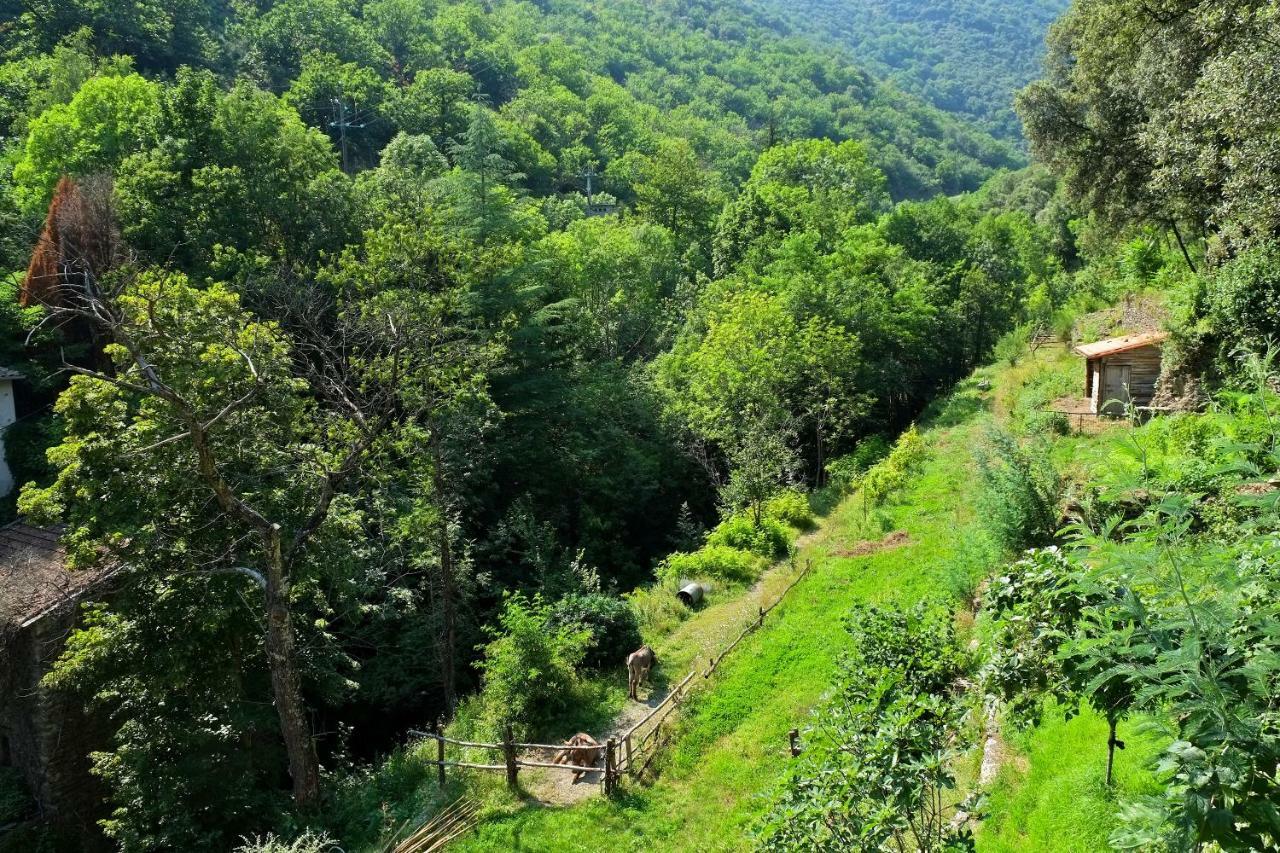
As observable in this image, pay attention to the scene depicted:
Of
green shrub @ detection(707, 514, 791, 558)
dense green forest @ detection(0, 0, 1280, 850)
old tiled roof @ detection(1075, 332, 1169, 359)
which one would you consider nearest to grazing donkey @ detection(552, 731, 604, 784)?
dense green forest @ detection(0, 0, 1280, 850)

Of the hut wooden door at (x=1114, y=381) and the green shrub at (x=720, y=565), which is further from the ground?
the hut wooden door at (x=1114, y=381)

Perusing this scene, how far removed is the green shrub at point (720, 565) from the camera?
20.0 meters

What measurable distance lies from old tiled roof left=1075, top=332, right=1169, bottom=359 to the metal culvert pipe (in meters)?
12.1

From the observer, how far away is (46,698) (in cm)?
1351

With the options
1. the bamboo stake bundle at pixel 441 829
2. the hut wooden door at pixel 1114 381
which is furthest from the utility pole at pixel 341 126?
the bamboo stake bundle at pixel 441 829

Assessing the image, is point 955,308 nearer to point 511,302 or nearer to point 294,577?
point 511,302

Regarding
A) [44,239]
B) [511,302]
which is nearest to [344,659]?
[511,302]

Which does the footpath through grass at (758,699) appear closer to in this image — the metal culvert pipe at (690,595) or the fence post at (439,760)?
the fence post at (439,760)

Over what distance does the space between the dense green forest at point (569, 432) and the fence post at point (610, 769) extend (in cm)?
69

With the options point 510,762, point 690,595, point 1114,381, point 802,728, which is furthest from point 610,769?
point 1114,381

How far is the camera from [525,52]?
82.1m

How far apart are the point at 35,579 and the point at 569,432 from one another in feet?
46.2

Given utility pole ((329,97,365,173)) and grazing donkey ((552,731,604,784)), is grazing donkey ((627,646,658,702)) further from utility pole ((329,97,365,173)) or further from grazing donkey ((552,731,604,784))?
utility pole ((329,97,365,173))

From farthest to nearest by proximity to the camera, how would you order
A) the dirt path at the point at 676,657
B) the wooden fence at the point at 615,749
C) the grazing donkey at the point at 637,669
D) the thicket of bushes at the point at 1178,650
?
Answer: the grazing donkey at the point at 637,669 < the dirt path at the point at 676,657 < the wooden fence at the point at 615,749 < the thicket of bushes at the point at 1178,650
